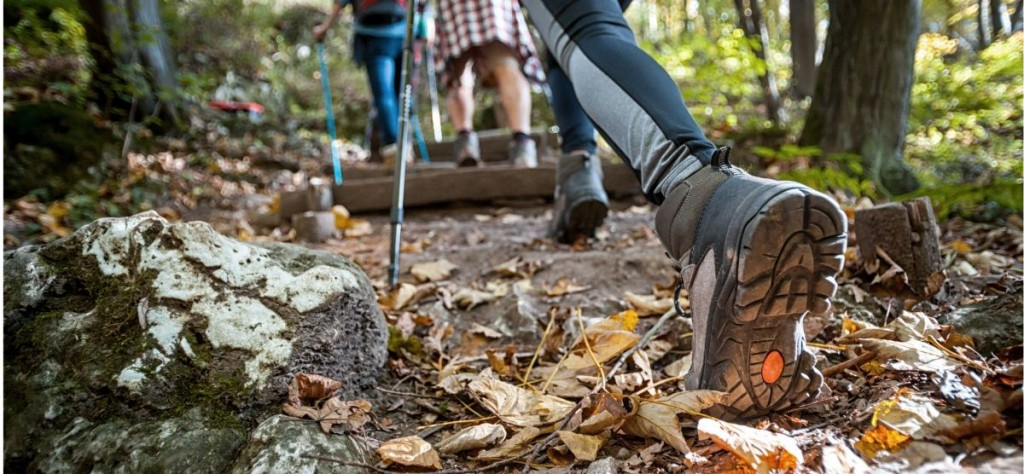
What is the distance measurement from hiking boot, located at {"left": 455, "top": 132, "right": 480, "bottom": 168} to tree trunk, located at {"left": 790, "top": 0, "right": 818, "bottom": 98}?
7.02 m

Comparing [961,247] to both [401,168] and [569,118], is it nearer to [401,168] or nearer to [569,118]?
[569,118]

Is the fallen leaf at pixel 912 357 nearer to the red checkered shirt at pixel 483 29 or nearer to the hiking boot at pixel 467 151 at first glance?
the red checkered shirt at pixel 483 29

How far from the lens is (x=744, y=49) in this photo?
19.3 feet

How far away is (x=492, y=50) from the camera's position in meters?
3.70

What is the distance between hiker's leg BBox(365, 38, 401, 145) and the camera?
455 centimetres

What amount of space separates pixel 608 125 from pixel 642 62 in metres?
0.16

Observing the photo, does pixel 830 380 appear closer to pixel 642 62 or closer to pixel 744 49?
pixel 642 62

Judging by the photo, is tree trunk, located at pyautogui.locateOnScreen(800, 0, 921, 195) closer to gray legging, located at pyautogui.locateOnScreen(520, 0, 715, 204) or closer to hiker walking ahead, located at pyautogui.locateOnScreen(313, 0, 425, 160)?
gray legging, located at pyautogui.locateOnScreen(520, 0, 715, 204)

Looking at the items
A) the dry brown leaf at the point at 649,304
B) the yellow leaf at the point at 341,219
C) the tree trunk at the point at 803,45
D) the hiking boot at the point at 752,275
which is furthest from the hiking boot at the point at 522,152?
the tree trunk at the point at 803,45

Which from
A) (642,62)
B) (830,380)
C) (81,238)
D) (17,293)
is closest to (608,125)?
(642,62)

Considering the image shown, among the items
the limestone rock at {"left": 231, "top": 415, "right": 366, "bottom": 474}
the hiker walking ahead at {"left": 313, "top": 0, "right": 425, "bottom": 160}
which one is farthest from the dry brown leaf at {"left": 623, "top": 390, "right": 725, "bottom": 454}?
the hiker walking ahead at {"left": 313, "top": 0, "right": 425, "bottom": 160}

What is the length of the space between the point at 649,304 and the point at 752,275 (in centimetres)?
85

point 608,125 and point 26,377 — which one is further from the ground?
point 608,125

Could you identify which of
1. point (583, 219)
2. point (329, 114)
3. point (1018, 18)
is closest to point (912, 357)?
point (583, 219)
